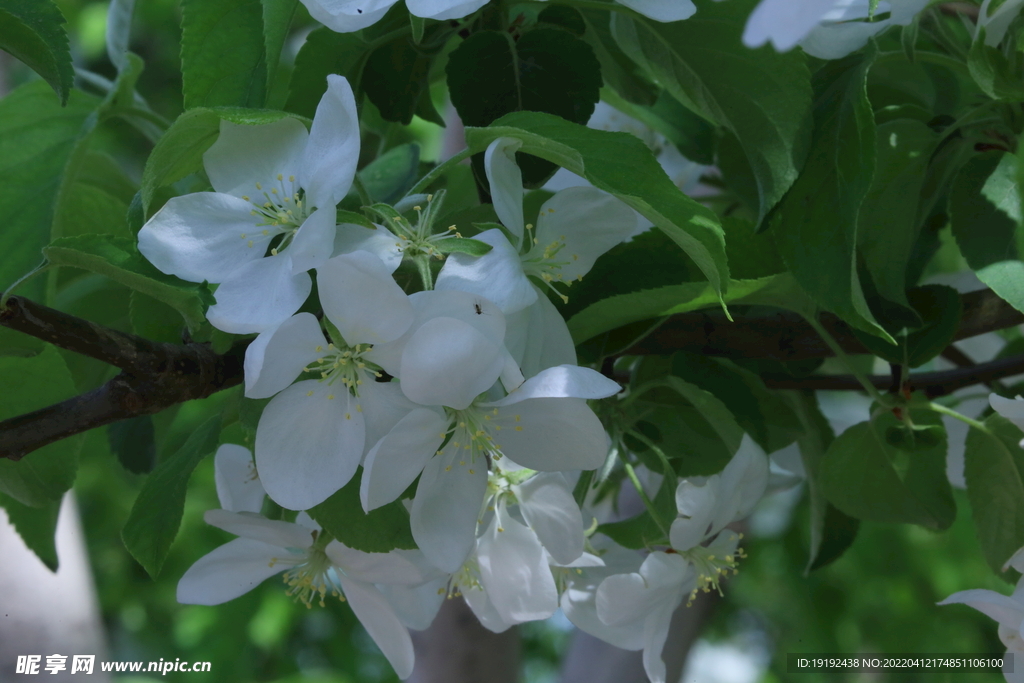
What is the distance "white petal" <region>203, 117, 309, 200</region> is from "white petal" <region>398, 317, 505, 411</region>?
0.53ft

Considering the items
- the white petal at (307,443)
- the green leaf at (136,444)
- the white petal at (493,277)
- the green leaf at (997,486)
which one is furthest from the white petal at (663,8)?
the green leaf at (136,444)

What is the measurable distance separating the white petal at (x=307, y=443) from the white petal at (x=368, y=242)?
8 cm

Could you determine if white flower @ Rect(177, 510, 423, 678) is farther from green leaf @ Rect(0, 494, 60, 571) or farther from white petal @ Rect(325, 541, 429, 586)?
green leaf @ Rect(0, 494, 60, 571)

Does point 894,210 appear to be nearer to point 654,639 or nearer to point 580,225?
point 580,225

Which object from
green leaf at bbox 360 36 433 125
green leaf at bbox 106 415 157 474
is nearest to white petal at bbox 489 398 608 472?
green leaf at bbox 360 36 433 125

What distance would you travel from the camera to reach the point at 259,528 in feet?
1.90

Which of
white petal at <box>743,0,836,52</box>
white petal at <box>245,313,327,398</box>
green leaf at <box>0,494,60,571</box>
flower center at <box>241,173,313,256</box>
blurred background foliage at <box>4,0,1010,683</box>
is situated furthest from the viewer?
blurred background foliage at <box>4,0,1010,683</box>

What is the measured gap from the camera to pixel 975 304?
26.5 inches

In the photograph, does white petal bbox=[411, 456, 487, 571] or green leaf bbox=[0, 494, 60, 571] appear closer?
white petal bbox=[411, 456, 487, 571]

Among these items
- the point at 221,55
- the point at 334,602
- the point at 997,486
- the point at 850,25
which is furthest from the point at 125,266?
the point at 334,602

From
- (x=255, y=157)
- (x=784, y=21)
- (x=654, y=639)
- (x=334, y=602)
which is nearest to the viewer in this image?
(x=784, y=21)

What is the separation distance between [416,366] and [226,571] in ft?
1.14

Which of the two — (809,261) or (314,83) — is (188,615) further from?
(809,261)

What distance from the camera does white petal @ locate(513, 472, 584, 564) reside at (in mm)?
532
